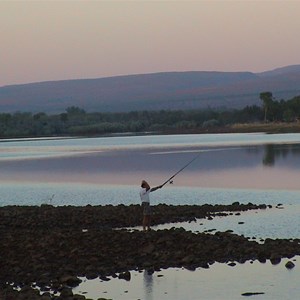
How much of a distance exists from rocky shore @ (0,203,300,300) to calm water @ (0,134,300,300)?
688 mm

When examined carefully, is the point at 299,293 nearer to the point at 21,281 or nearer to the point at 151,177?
the point at 21,281

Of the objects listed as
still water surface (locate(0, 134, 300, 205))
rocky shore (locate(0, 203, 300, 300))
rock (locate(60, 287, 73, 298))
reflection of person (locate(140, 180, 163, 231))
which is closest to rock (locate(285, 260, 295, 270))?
rocky shore (locate(0, 203, 300, 300))

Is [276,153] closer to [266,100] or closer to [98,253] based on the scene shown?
[98,253]

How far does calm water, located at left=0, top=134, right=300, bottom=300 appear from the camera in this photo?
17406 millimetres

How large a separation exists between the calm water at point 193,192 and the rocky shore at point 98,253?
27.1 inches

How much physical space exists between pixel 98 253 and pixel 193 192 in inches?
763

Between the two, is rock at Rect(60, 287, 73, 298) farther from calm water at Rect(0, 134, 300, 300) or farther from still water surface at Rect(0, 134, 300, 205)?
still water surface at Rect(0, 134, 300, 205)

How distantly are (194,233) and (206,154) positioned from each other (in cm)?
4907

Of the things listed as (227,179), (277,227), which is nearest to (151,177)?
(227,179)

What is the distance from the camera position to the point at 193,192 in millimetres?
39500

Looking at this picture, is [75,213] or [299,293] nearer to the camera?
[299,293]

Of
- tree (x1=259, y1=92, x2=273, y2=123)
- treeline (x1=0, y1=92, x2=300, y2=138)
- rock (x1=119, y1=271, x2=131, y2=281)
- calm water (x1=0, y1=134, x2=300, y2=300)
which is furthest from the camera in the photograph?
treeline (x1=0, y1=92, x2=300, y2=138)

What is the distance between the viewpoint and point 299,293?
16656 mm

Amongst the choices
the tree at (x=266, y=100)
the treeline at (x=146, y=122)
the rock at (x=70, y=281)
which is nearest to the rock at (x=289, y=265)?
the rock at (x=70, y=281)
